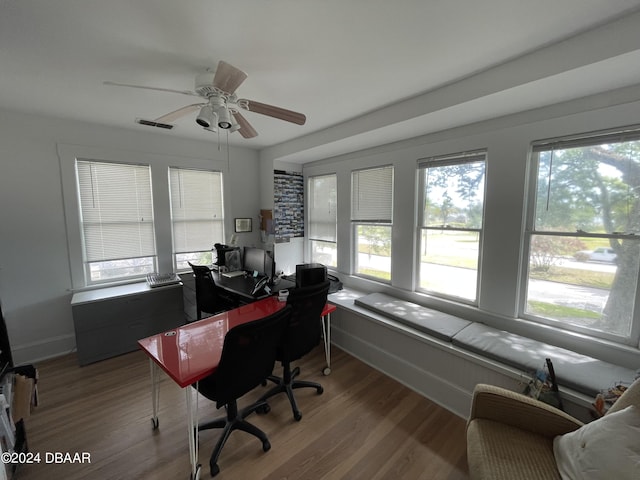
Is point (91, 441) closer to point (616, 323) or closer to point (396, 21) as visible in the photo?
point (396, 21)

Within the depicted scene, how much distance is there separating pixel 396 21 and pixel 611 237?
2025 mm

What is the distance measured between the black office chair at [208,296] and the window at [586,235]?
3.11 meters

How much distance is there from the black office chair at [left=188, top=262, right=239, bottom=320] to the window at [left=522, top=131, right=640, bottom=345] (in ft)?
10.2

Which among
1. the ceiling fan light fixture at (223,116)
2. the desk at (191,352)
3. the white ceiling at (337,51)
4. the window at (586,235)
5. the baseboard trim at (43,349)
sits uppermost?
the white ceiling at (337,51)

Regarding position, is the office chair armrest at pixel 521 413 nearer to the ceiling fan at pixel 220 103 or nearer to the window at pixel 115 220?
the ceiling fan at pixel 220 103

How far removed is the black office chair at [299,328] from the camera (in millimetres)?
1929

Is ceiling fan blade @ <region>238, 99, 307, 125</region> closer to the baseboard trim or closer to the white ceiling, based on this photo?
the white ceiling

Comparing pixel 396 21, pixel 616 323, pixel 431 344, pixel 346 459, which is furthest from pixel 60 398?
pixel 616 323

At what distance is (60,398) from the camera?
7.43 ft

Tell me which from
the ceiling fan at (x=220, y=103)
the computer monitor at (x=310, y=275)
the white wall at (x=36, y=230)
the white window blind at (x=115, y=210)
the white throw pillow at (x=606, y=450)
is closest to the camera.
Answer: the white throw pillow at (x=606, y=450)

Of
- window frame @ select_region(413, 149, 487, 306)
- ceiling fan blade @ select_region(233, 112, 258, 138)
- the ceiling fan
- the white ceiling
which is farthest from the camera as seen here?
window frame @ select_region(413, 149, 487, 306)

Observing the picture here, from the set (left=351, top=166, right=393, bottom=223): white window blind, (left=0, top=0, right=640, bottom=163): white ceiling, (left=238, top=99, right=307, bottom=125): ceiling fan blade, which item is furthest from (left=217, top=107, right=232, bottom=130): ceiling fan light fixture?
(left=351, top=166, right=393, bottom=223): white window blind

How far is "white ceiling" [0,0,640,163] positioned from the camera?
1.30 metres

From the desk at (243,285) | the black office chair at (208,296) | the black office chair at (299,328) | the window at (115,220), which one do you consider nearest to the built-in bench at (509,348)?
the black office chair at (299,328)
